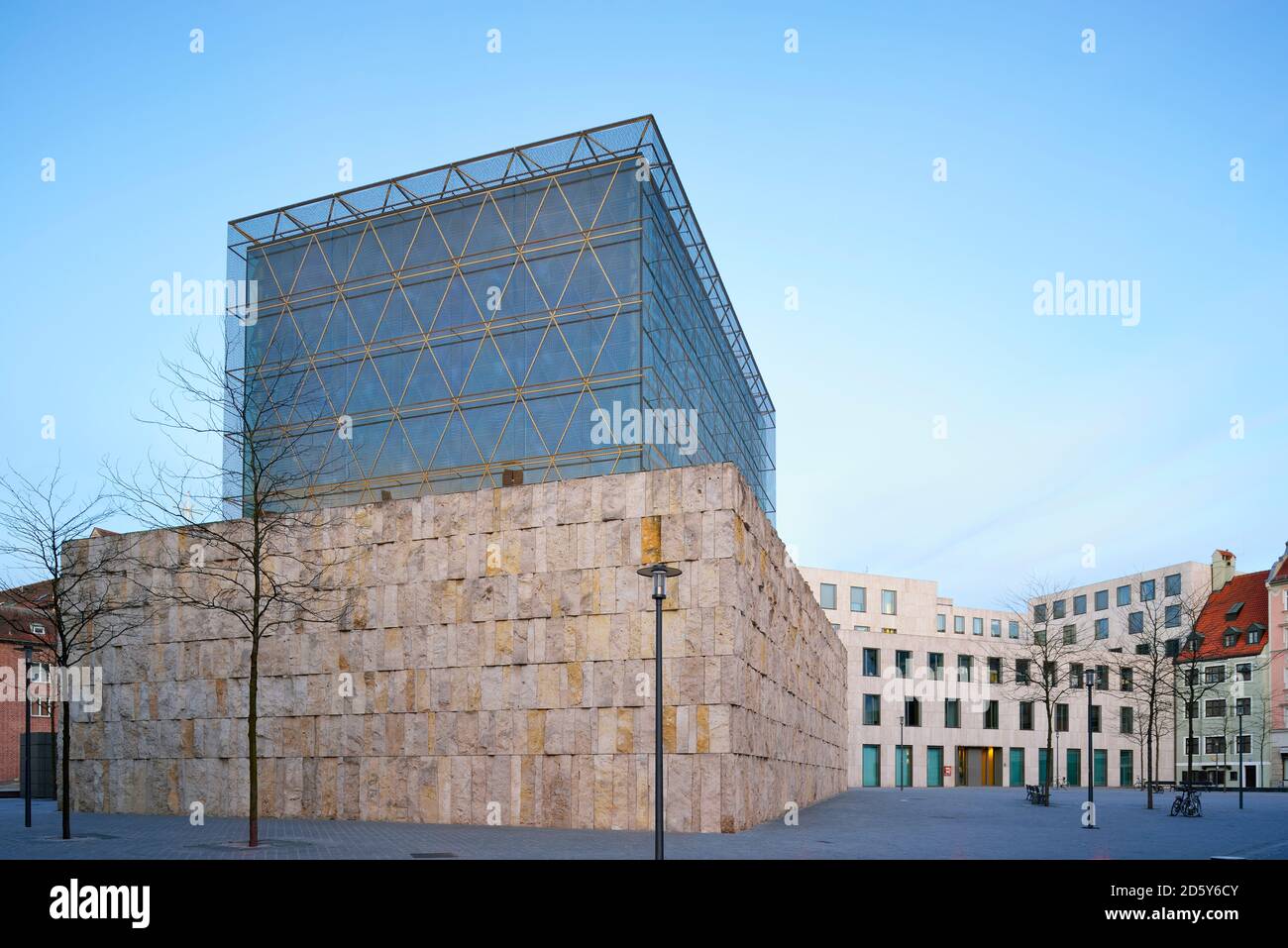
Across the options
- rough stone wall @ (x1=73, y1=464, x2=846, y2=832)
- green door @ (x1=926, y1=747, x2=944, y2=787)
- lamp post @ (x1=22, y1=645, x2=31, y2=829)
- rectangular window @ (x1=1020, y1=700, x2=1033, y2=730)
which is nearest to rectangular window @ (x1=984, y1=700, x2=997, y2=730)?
rectangular window @ (x1=1020, y1=700, x2=1033, y2=730)

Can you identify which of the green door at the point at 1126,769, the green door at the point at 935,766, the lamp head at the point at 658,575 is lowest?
the green door at the point at 1126,769

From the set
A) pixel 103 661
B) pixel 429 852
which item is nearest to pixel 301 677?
pixel 103 661

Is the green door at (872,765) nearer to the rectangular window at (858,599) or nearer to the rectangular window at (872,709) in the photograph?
the rectangular window at (872,709)

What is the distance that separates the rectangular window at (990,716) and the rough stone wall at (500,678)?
49.9 m

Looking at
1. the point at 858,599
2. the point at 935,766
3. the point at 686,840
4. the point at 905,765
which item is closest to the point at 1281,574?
the point at 935,766

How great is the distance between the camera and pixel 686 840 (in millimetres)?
22109

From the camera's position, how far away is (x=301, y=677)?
98.5 ft

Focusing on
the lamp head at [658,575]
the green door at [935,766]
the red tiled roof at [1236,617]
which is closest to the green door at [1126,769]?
the red tiled roof at [1236,617]

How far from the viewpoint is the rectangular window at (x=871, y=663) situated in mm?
76000

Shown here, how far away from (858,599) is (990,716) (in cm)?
1517

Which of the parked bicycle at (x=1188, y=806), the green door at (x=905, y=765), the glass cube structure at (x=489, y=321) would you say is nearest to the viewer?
the parked bicycle at (x=1188, y=806)

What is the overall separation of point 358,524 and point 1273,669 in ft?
248

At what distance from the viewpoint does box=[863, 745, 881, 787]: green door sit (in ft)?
245
